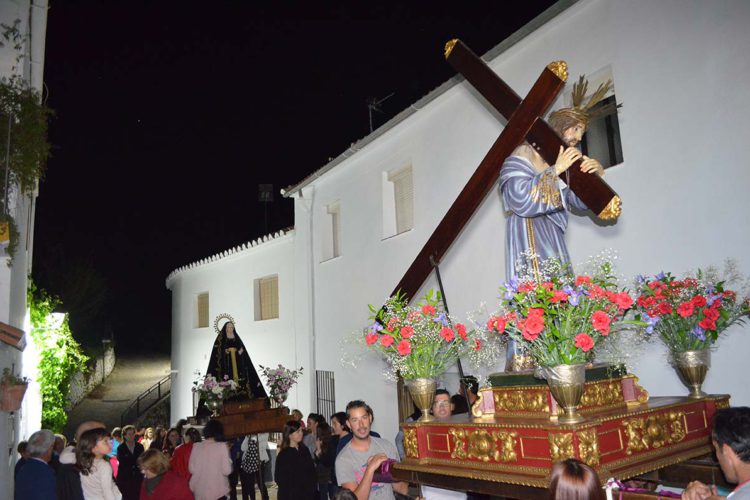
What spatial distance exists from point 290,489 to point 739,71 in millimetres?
5483

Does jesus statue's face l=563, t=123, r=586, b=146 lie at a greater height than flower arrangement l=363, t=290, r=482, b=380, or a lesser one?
greater

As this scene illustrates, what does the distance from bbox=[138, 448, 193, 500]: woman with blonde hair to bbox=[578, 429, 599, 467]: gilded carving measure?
12.7 feet

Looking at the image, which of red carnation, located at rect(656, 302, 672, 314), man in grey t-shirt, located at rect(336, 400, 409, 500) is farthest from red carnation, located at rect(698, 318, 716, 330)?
man in grey t-shirt, located at rect(336, 400, 409, 500)

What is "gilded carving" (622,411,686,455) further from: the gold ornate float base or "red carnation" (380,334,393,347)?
"red carnation" (380,334,393,347)

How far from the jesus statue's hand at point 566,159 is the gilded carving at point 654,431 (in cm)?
155

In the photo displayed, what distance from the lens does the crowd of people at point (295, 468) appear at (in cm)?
266

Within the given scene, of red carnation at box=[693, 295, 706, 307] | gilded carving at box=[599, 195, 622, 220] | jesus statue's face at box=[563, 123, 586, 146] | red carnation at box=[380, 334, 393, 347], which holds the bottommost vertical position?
red carnation at box=[380, 334, 393, 347]

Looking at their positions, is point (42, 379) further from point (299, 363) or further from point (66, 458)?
point (66, 458)

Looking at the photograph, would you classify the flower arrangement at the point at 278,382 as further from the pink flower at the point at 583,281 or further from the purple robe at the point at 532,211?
the pink flower at the point at 583,281

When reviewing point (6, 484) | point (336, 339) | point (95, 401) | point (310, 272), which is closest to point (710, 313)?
point (6, 484)

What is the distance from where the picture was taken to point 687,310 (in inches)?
163

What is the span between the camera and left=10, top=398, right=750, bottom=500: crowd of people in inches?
105

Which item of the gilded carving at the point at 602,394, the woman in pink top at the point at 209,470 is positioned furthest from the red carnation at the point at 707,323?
the woman in pink top at the point at 209,470

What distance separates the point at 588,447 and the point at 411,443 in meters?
1.23
